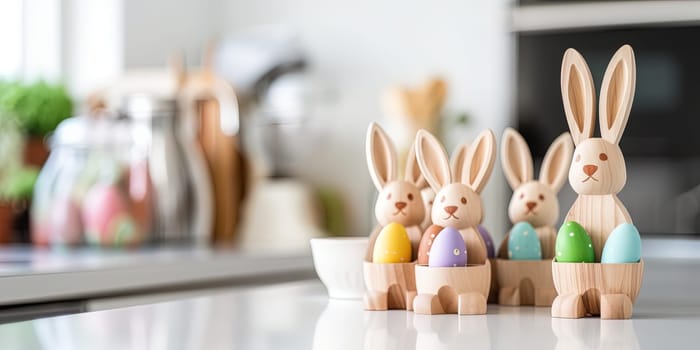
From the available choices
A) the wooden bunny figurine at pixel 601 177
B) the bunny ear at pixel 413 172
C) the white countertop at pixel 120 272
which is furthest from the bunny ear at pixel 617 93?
the white countertop at pixel 120 272

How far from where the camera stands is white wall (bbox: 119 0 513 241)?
238cm

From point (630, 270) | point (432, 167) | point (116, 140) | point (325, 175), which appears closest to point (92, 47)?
point (116, 140)

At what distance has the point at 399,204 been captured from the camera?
0.88 m

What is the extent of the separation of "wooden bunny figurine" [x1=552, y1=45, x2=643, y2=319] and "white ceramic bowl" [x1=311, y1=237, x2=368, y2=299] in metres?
0.21

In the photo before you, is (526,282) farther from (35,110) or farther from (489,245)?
(35,110)

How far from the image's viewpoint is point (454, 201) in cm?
83

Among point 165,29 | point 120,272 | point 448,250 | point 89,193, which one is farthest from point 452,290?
point 165,29

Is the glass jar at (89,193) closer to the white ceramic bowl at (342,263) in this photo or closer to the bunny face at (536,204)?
the white ceramic bowl at (342,263)

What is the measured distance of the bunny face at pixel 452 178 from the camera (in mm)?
831

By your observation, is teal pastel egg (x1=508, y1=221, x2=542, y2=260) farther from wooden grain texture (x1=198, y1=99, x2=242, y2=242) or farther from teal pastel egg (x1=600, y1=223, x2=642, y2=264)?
wooden grain texture (x1=198, y1=99, x2=242, y2=242)

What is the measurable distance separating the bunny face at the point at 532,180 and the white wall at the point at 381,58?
52.6 inches

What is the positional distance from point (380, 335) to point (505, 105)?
1575 millimetres

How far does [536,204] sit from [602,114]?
0.47 ft

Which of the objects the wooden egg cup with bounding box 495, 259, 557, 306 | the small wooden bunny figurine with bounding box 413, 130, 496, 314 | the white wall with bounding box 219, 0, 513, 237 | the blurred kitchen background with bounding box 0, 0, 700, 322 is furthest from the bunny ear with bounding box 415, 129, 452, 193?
the white wall with bounding box 219, 0, 513, 237
